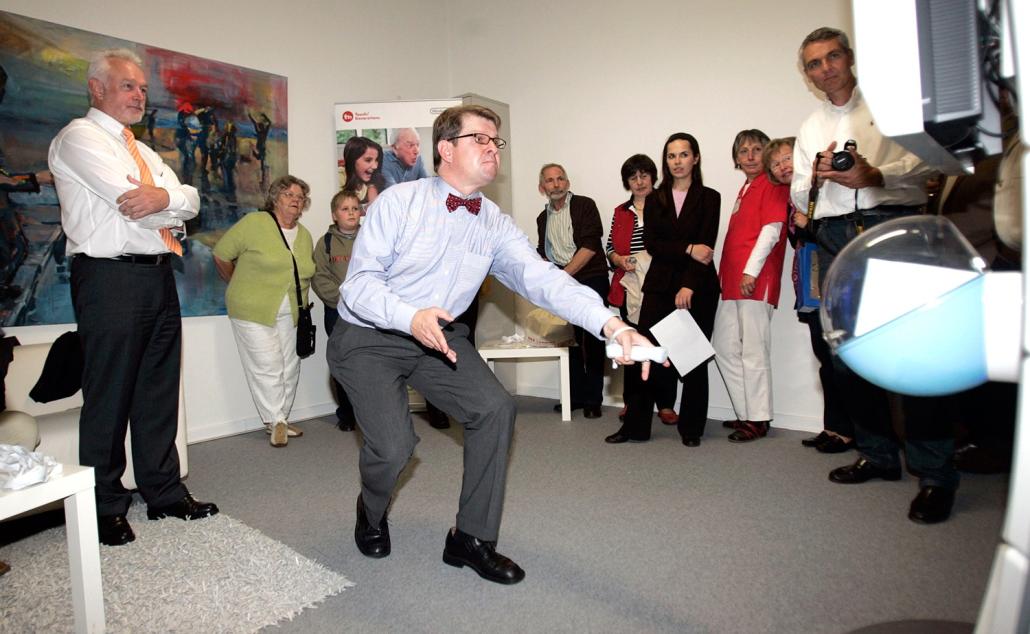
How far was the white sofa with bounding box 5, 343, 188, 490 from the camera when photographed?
2.82 metres

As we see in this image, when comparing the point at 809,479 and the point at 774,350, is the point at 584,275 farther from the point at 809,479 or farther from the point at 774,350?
the point at 809,479

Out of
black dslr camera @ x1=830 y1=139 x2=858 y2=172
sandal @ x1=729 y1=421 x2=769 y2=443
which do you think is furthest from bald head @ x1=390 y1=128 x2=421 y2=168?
black dslr camera @ x1=830 y1=139 x2=858 y2=172

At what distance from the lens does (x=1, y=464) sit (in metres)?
1.73

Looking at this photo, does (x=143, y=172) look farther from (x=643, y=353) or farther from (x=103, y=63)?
(x=643, y=353)

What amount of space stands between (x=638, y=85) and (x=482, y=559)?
152 inches

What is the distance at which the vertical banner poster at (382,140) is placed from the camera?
512cm

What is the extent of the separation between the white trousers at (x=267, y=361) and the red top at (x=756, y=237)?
289 centimetres

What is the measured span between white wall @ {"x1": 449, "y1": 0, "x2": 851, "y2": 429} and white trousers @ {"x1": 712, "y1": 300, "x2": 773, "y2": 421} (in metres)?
0.35

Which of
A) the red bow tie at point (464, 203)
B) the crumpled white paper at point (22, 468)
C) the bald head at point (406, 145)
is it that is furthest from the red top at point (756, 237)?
the crumpled white paper at point (22, 468)

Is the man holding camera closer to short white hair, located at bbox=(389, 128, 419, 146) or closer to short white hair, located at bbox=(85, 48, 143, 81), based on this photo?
short white hair, located at bbox=(85, 48, 143, 81)

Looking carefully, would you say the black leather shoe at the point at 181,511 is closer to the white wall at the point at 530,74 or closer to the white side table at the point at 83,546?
the white side table at the point at 83,546

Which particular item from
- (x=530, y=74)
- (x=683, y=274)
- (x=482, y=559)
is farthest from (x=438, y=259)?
(x=530, y=74)

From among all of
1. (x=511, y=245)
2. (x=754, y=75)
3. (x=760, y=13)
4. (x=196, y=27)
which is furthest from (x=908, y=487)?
(x=196, y=27)

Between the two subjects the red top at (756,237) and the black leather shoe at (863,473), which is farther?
the red top at (756,237)
